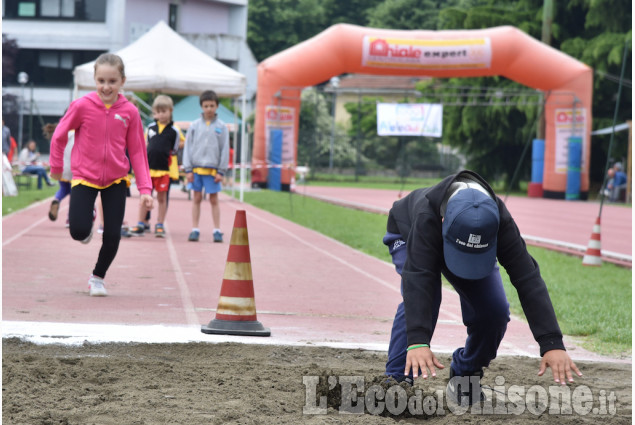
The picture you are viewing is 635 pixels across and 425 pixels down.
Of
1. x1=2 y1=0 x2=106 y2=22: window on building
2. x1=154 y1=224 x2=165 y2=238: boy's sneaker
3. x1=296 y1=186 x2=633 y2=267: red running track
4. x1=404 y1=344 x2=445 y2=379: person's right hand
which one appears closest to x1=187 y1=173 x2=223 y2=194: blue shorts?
x1=154 y1=224 x2=165 y2=238: boy's sneaker

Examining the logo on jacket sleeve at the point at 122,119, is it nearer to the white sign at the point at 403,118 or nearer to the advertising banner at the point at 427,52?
the advertising banner at the point at 427,52

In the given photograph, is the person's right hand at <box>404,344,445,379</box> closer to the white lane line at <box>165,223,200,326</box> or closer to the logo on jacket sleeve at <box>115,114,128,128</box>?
the white lane line at <box>165,223,200,326</box>

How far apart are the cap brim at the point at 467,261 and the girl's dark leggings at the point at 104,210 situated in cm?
441

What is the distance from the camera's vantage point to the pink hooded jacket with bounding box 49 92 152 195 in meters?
7.73

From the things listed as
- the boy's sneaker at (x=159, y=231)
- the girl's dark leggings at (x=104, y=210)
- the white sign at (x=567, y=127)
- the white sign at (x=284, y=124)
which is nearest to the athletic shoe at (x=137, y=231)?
the boy's sneaker at (x=159, y=231)

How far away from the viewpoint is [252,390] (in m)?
5.06

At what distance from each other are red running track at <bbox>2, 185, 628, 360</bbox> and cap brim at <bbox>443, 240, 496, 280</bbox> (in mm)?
2718

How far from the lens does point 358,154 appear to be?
49156 millimetres

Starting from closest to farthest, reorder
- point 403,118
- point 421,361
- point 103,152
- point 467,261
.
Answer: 1. point 467,261
2. point 421,361
3. point 103,152
4. point 403,118

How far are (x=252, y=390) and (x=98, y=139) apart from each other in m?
3.44

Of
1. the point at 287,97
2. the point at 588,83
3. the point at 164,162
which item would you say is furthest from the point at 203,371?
the point at 588,83

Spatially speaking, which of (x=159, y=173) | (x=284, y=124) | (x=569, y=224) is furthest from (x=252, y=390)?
(x=284, y=124)

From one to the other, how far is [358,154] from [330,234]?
32.7 m

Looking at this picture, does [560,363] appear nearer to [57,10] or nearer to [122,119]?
[122,119]
